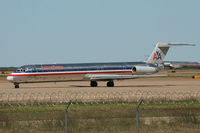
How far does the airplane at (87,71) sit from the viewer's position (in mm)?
44250

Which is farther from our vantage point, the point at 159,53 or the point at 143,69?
the point at 159,53

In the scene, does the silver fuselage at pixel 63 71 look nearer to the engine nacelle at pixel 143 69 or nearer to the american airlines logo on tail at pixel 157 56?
the engine nacelle at pixel 143 69

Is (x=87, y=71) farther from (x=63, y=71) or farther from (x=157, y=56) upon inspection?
(x=157, y=56)

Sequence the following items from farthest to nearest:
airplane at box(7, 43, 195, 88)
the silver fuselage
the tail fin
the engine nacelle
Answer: the tail fin, the engine nacelle, airplane at box(7, 43, 195, 88), the silver fuselage

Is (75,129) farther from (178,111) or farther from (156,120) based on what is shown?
(178,111)

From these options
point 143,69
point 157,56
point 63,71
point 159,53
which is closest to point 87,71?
point 63,71

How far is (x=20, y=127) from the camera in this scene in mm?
14930

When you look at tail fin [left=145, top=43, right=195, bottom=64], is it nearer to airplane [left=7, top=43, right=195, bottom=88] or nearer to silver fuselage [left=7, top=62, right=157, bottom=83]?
airplane [left=7, top=43, right=195, bottom=88]

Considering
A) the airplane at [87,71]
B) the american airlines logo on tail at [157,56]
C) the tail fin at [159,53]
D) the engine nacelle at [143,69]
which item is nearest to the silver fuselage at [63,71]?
the airplane at [87,71]

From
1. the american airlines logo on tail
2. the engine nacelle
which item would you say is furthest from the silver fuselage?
the american airlines logo on tail

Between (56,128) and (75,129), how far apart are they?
85 centimetres

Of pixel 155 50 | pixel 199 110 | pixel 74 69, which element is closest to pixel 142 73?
pixel 155 50

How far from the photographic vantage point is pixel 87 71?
4678 cm

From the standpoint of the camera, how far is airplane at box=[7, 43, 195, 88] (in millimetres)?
44250
